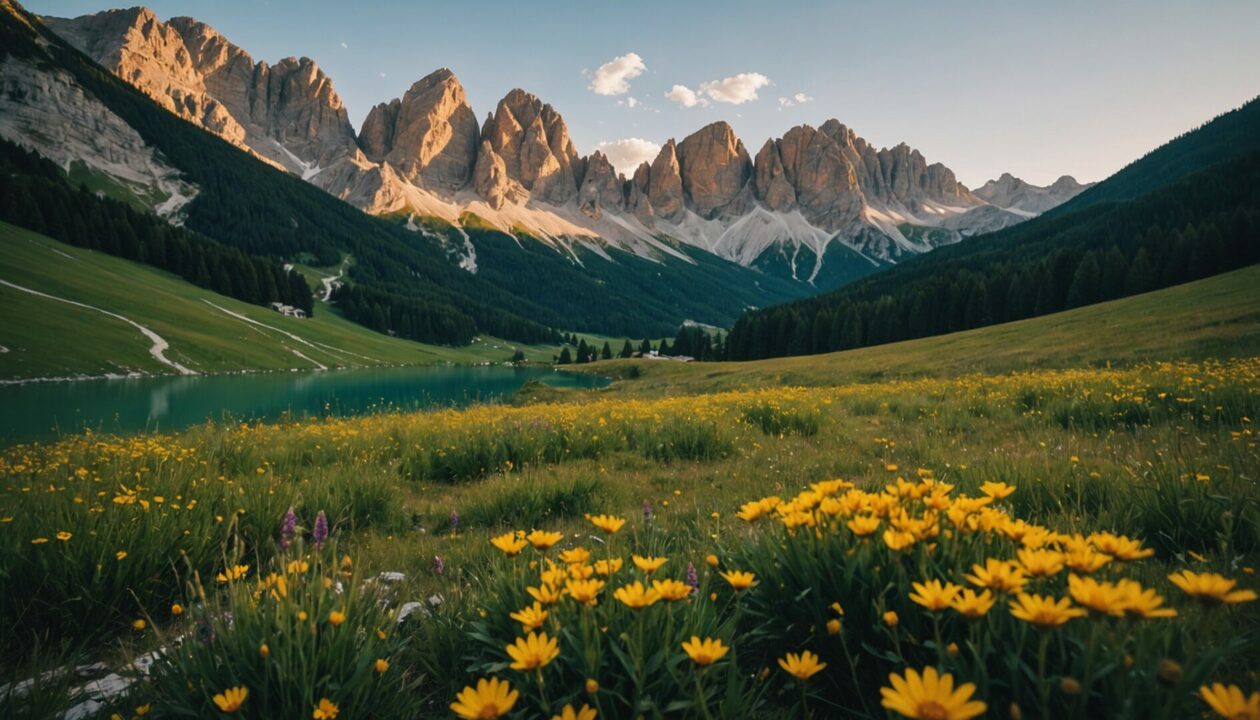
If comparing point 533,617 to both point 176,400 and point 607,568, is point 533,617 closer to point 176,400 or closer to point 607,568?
point 607,568

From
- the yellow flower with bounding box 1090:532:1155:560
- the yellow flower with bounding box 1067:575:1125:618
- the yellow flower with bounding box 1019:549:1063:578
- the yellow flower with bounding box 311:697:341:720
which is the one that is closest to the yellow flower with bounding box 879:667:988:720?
the yellow flower with bounding box 1067:575:1125:618

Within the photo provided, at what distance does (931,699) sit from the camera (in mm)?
1403

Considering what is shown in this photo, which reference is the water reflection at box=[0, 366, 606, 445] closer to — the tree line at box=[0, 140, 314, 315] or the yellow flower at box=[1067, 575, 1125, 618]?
the yellow flower at box=[1067, 575, 1125, 618]

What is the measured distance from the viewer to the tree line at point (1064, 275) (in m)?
71.6

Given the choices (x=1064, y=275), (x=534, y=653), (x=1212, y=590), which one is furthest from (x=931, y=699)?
(x=1064, y=275)

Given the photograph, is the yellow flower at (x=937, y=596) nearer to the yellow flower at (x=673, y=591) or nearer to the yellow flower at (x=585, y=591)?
the yellow flower at (x=673, y=591)

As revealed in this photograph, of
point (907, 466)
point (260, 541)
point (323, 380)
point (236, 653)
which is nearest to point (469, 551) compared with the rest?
point (260, 541)

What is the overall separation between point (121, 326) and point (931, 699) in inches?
4009

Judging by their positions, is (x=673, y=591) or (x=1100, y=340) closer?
(x=673, y=591)

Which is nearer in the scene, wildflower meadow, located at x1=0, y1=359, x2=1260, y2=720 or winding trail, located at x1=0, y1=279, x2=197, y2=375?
wildflower meadow, located at x1=0, y1=359, x2=1260, y2=720

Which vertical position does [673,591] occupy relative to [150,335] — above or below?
above

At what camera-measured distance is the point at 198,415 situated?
39344 millimetres

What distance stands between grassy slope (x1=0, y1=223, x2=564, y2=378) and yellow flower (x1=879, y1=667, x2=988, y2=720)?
257 ft

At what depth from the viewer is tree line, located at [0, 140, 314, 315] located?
9869 cm
